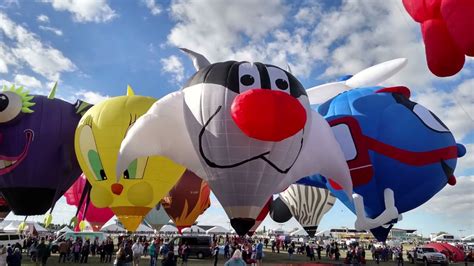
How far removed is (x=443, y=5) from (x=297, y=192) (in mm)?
24995

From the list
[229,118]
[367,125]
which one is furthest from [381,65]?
[229,118]

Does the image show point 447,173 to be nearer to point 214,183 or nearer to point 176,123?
point 214,183

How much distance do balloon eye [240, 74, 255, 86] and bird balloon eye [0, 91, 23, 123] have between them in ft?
35.2

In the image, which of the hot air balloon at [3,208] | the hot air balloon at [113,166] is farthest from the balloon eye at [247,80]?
the hot air balloon at [3,208]

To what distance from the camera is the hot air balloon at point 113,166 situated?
17.2 metres

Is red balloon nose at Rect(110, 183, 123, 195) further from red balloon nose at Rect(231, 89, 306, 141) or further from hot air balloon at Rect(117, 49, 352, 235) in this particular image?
red balloon nose at Rect(231, 89, 306, 141)

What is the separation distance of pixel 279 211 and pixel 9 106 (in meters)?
20.0

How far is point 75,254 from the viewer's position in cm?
1791

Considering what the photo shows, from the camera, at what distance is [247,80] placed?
13781 mm

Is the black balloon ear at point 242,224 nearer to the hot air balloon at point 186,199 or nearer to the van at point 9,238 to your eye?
the hot air balloon at point 186,199

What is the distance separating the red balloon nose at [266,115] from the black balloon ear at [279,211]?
66.0 feet

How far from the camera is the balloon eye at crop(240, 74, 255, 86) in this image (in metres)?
13.7

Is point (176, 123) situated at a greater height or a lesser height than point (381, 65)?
lesser

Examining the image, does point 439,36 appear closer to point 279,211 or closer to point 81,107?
point 81,107
